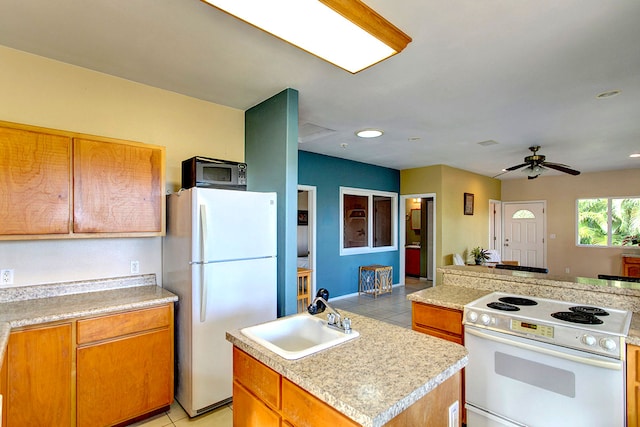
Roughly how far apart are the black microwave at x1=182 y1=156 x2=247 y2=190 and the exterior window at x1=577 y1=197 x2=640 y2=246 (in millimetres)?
7901

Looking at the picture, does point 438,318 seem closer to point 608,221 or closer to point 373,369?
point 373,369

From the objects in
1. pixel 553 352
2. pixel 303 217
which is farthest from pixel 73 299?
pixel 303 217

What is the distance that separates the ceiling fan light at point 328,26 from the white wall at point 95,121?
170 centimetres

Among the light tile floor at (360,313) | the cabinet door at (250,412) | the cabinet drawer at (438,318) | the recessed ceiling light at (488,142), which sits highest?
the recessed ceiling light at (488,142)

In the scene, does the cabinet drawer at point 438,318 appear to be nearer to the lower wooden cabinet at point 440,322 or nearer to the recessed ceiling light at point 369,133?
the lower wooden cabinet at point 440,322

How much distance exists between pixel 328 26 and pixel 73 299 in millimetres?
2386

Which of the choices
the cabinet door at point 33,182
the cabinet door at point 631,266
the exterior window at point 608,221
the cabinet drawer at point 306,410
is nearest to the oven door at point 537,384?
the cabinet drawer at point 306,410

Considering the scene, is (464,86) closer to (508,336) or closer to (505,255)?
(508,336)

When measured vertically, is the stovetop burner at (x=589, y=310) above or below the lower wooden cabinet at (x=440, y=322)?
above

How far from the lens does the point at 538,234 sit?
769 cm

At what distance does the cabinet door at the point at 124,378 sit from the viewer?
1997 mm

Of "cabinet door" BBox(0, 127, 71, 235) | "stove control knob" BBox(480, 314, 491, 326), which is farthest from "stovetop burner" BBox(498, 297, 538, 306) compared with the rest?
"cabinet door" BBox(0, 127, 71, 235)

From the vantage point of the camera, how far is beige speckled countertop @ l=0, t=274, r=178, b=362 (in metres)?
1.84

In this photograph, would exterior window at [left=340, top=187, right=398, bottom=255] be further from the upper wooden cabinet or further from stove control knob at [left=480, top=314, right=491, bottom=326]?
stove control knob at [left=480, top=314, right=491, bottom=326]
